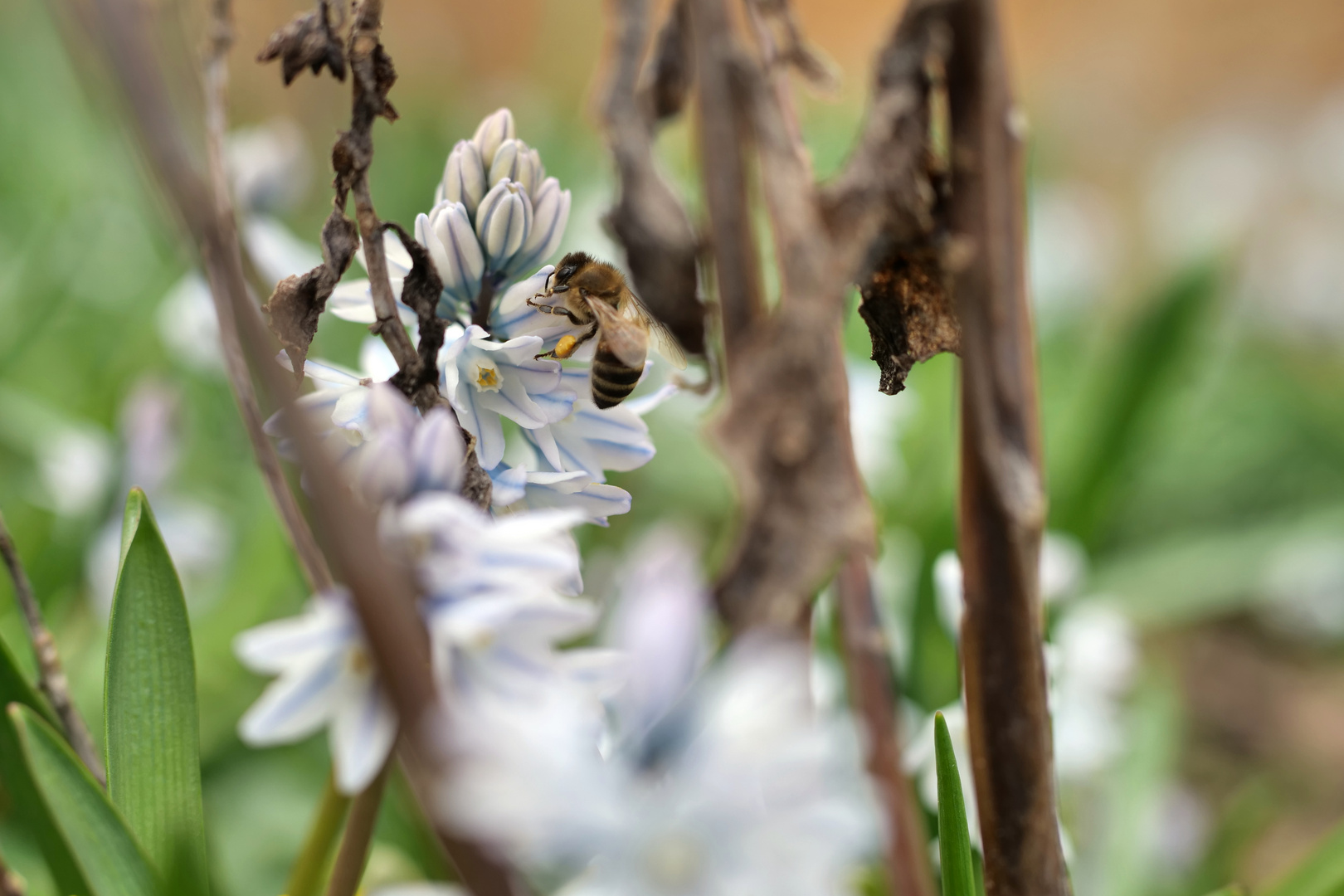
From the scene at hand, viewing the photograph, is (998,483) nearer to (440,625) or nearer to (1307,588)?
(440,625)

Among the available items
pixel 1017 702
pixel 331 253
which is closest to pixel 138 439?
pixel 331 253

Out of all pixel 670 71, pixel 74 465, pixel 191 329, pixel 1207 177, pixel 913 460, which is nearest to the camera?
pixel 670 71

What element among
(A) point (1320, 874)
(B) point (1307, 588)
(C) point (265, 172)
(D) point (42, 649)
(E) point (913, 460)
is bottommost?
(B) point (1307, 588)

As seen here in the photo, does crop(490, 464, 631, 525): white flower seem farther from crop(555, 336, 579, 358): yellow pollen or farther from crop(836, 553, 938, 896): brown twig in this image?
crop(836, 553, 938, 896): brown twig

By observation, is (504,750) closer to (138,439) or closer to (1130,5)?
(138,439)

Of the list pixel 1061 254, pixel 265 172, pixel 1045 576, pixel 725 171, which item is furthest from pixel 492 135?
pixel 1061 254

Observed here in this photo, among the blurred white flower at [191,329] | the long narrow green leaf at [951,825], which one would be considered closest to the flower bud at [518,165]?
the long narrow green leaf at [951,825]

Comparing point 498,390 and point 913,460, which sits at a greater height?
point 498,390

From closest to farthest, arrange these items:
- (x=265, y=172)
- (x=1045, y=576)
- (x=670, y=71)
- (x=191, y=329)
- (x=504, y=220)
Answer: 1. (x=504, y=220)
2. (x=670, y=71)
3. (x=1045, y=576)
4. (x=265, y=172)
5. (x=191, y=329)

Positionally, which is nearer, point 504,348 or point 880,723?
point 504,348
